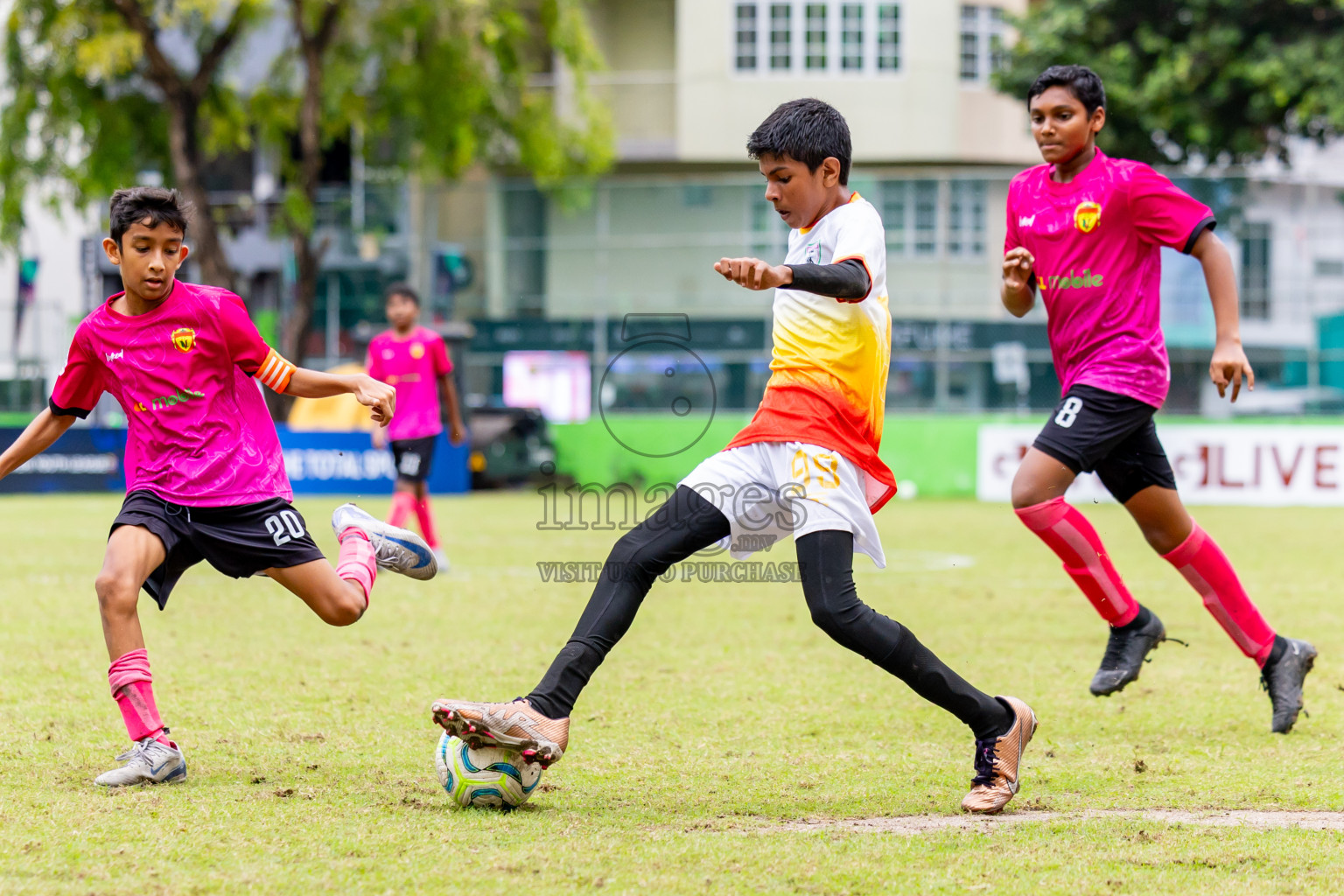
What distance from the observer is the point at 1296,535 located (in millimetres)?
14164

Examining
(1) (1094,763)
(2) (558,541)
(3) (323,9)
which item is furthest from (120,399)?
(3) (323,9)

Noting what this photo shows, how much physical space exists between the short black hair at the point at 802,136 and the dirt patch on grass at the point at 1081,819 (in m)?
1.78

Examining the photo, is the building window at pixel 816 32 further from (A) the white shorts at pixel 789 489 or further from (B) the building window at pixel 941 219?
(A) the white shorts at pixel 789 489

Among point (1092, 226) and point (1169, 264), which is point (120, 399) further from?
point (1169, 264)

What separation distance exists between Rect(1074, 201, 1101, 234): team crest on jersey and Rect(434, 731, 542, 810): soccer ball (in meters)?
2.74

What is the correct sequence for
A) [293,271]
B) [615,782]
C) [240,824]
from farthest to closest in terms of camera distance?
[293,271], [615,782], [240,824]

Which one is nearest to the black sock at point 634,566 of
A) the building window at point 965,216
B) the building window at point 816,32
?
the building window at point 965,216

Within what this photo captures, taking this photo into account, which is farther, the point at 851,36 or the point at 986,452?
the point at 851,36

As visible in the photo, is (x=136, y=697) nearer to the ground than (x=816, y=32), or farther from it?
nearer to the ground

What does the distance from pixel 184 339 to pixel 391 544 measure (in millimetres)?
983

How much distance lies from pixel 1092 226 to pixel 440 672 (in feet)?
10.7

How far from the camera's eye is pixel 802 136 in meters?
4.18

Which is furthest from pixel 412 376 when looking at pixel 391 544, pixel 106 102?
pixel 106 102

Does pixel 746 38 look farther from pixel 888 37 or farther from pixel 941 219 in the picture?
pixel 941 219
